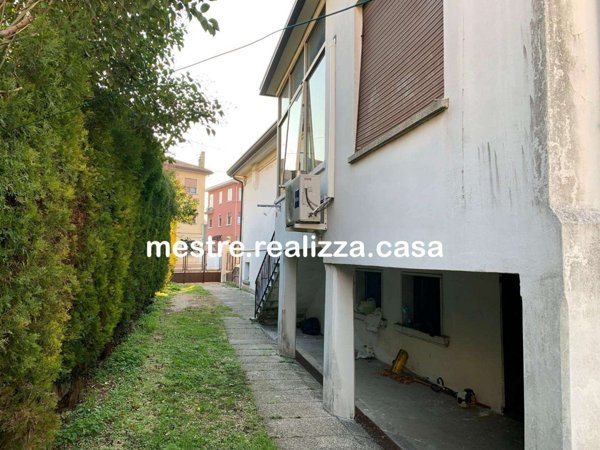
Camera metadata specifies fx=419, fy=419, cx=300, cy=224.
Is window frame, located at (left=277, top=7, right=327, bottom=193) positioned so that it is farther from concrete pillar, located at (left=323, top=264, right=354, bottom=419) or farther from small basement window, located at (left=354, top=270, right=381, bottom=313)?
small basement window, located at (left=354, top=270, right=381, bottom=313)

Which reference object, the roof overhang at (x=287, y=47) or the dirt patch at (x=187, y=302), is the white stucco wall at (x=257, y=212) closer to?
the dirt patch at (x=187, y=302)

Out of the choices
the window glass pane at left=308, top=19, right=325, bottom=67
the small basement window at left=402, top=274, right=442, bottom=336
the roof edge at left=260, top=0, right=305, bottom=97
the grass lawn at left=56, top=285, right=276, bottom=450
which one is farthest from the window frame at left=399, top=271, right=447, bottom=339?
the roof edge at left=260, top=0, right=305, bottom=97

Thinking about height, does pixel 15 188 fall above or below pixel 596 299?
above

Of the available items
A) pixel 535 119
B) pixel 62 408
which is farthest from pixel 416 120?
pixel 62 408

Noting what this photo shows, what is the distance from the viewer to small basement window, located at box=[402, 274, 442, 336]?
6.58 m

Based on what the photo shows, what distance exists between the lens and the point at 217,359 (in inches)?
291

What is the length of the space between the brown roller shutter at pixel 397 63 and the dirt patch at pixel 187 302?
9.85m

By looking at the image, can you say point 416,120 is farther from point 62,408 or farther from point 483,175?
point 62,408

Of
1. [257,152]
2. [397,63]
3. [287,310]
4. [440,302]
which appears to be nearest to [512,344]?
[440,302]

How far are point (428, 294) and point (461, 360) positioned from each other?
4.05ft

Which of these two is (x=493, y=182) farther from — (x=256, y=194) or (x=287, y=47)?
(x=256, y=194)

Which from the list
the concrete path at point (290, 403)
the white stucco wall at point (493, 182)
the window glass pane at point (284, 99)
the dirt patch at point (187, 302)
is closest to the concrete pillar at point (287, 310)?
the concrete path at point (290, 403)

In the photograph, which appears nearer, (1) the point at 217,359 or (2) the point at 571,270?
(2) the point at 571,270

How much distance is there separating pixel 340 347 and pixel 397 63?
331 centimetres
